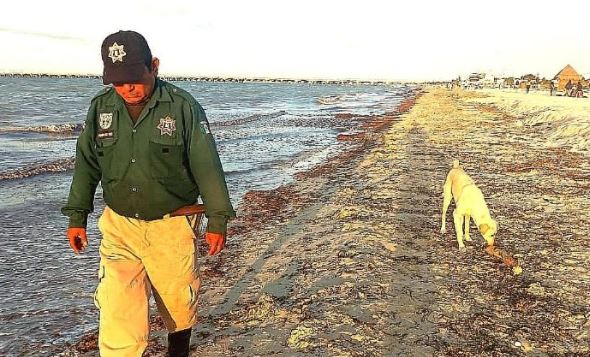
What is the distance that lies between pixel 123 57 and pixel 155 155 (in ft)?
2.04

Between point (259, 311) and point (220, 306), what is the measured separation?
515mm

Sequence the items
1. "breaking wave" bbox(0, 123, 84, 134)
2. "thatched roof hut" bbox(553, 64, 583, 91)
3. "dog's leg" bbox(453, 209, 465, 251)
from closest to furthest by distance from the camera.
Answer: "dog's leg" bbox(453, 209, 465, 251), "breaking wave" bbox(0, 123, 84, 134), "thatched roof hut" bbox(553, 64, 583, 91)

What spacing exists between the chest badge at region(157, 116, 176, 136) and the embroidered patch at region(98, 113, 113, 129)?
12.9 inches

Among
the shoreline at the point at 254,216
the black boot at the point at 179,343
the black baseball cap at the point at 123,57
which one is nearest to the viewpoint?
the black baseball cap at the point at 123,57

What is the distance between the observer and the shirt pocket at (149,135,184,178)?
10.0 feet

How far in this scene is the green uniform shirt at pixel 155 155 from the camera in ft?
10.1

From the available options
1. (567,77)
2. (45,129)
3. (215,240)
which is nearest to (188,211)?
(215,240)

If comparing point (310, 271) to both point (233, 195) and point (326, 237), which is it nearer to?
point (326, 237)

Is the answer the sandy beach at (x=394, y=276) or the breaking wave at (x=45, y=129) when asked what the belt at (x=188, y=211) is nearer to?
the sandy beach at (x=394, y=276)

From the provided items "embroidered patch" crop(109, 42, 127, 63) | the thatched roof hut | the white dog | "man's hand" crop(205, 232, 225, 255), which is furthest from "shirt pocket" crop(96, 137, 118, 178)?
the thatched roof hut

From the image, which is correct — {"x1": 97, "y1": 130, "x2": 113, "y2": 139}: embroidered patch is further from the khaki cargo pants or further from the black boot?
the black boot

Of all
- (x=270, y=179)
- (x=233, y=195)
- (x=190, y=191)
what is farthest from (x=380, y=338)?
(x=270, y=179)

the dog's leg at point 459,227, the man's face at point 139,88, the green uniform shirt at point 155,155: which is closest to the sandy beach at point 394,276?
the dog's leg at point 459,227

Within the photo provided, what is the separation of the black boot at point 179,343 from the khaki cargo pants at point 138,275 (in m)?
0.22
